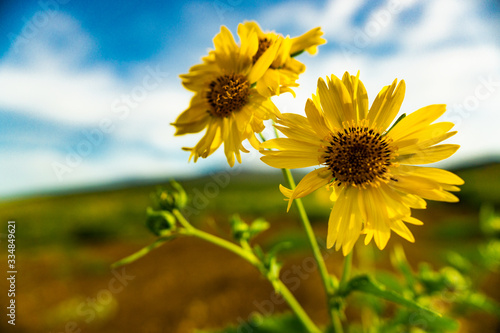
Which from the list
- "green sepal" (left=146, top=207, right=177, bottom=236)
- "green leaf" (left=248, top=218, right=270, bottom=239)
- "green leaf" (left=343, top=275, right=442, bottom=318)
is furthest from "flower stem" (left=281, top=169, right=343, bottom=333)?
"green sepal" (left=146, top=207, right=177, bottom=236)

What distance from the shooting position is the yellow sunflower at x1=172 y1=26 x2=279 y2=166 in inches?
38.0

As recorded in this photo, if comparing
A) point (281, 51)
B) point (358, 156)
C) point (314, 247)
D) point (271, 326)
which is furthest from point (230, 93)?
point (271, 326)

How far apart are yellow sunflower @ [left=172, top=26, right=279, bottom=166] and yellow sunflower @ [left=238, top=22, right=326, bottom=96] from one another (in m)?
0.03

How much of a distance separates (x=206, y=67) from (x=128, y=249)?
504cm

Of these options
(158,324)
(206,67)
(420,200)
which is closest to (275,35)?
(206,67)

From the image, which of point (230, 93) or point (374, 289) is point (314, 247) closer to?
point (374, 289)

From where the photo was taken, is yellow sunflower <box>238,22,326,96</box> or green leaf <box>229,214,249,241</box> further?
green leaf <box>229,214,249,241</box>

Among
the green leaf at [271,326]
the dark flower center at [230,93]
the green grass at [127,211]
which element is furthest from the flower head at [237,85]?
the green grass at [127,211]

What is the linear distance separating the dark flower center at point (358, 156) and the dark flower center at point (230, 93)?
1.07 feet

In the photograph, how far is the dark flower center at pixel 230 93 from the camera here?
108cm

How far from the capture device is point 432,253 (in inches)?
152

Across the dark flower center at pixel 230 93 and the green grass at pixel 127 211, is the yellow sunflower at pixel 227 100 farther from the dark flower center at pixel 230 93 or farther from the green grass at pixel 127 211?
the green grass at pixel 127 211

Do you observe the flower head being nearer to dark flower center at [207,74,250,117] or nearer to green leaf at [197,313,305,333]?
dark flower center at [207,74,250,117]

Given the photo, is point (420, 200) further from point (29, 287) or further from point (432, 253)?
point (29, 287)
